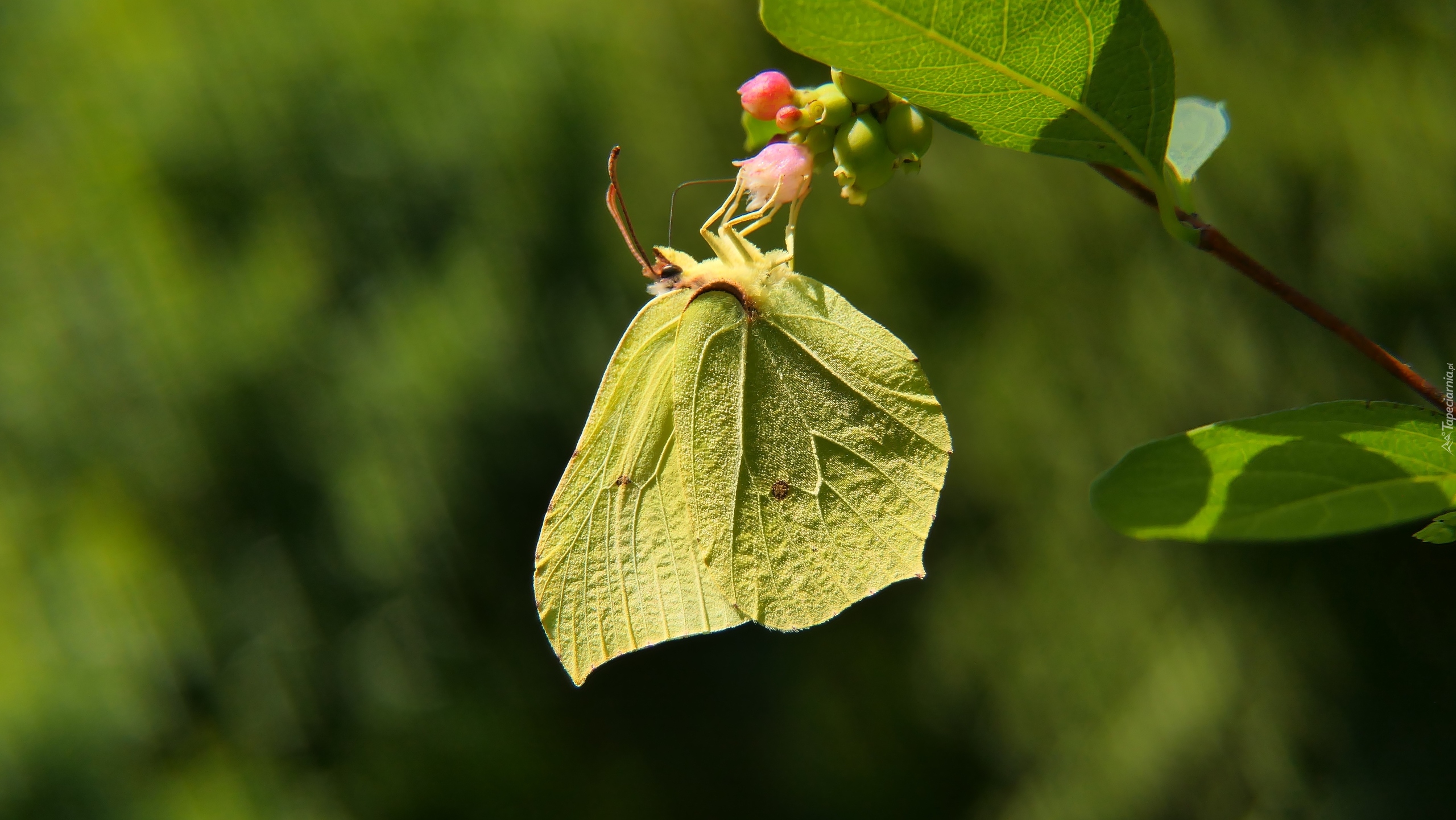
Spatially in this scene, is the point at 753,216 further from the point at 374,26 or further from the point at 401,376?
the point at 374,26

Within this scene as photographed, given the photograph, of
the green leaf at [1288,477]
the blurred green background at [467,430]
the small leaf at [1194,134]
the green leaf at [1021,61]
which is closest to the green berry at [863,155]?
the green leaf at [1021,61]

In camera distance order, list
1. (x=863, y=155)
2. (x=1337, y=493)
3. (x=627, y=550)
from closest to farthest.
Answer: (x=1337, y=493) < (x=863, y=155) < (x=627, y=550)

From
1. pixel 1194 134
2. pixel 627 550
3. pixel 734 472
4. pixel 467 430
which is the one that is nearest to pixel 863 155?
pixel 1194 134

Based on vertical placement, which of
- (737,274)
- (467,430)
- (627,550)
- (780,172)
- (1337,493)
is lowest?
(467,430)

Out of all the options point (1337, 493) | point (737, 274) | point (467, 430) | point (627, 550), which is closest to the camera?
point (1337, 493)

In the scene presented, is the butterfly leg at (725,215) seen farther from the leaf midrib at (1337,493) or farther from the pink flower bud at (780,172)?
the leaf midrib at (1337,493)

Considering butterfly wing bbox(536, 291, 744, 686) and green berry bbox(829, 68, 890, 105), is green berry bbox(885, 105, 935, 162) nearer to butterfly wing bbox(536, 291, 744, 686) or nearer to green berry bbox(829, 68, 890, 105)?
green berry bbox(829, 68, 890, 105)

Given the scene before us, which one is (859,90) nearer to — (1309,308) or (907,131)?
(907,131)
